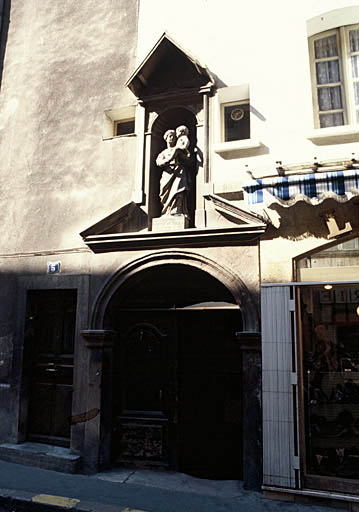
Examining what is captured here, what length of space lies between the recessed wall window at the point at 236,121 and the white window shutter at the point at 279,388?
2.49 m

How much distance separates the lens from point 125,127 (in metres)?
7.74

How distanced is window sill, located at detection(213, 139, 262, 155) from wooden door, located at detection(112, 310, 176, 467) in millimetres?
2595

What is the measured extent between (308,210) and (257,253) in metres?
0.86

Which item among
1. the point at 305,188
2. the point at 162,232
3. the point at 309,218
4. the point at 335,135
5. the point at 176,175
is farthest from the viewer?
the point at 176,175

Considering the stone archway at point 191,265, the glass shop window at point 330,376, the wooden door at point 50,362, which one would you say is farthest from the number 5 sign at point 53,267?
the glass shop window at point 330,376

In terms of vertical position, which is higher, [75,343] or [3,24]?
[3,24]

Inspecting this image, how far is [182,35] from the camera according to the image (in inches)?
286

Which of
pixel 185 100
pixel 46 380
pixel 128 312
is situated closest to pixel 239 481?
pixel 128 312

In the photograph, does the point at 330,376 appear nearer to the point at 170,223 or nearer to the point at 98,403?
the point at 170,223

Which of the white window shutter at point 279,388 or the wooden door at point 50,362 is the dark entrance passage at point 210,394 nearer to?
the white window shutter at point 279,388

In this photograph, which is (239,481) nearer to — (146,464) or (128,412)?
(146,464)

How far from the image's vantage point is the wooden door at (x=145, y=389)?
6.68 meters

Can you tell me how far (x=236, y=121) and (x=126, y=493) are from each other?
5.44 metres

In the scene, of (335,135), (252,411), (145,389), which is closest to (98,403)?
(145,389)
